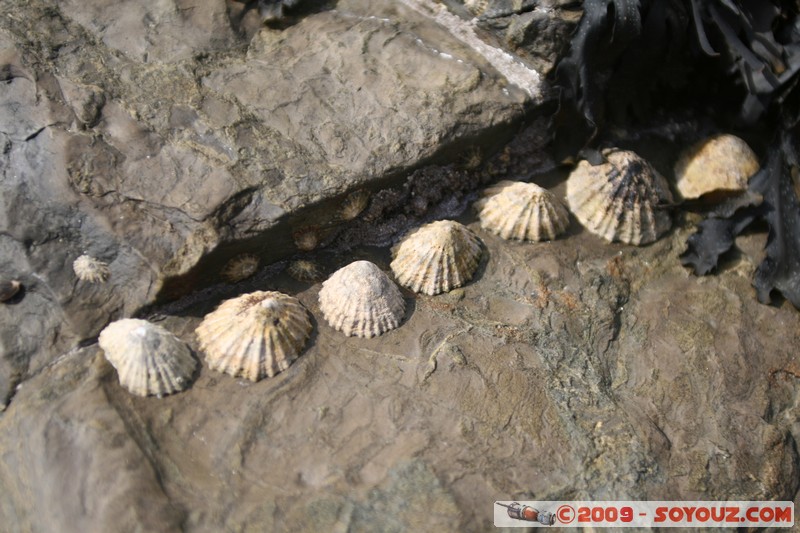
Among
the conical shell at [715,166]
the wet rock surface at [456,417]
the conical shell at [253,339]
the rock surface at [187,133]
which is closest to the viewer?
the wet rock surface at [456,417]

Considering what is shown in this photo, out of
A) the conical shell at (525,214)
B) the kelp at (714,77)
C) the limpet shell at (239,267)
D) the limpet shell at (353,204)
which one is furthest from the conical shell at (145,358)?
the kelp at (714,77)

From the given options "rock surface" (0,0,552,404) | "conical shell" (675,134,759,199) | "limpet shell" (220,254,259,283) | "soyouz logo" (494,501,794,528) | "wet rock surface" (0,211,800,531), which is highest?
"rock surface" (0,0,552,404)

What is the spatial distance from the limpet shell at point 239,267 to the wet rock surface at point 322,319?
4 centimetres

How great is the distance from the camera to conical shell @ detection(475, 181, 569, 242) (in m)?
3.16

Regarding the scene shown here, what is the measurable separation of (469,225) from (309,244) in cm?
84

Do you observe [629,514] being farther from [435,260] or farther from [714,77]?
[714,77]

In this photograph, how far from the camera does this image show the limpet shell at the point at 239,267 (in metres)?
2.89

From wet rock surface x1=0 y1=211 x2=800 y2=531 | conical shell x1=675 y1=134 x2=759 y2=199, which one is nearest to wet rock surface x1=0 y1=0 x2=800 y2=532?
wet rock surface x1=0 y1=211 x2=800 y2=531

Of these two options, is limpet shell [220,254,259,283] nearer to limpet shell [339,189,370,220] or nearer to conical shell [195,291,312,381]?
conical shell [195,291,312,381]

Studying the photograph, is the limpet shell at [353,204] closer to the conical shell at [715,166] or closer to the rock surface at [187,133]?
the rock surface at [187,133]

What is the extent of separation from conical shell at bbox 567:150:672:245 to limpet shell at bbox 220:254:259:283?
1.68 m

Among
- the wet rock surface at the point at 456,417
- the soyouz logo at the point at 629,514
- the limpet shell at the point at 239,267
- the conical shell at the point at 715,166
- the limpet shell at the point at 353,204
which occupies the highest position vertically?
the limpet shell at the point at 353,204

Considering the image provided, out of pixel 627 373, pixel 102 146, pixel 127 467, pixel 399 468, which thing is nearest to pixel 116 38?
pixel 102 146

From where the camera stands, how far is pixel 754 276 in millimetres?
3215
